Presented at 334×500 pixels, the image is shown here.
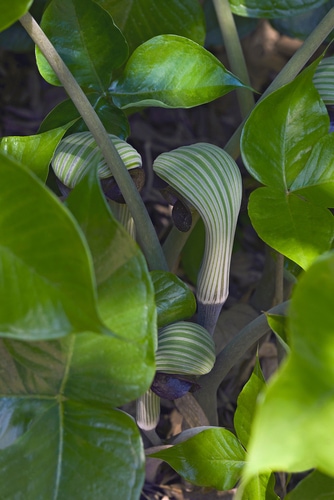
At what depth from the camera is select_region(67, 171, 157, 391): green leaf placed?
49 cm

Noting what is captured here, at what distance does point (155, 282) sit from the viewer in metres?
0.66

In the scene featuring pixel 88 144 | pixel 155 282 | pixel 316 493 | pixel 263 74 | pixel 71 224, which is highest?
pixel 71 224

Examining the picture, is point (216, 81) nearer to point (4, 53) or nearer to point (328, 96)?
point (328, 96)

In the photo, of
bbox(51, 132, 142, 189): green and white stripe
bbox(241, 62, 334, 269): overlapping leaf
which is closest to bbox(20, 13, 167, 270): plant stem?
bbox(51, 132, 142, 189): green and white stripe

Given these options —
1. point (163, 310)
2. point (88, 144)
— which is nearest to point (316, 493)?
point (163, 310)

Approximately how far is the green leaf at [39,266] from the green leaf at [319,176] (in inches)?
11.7

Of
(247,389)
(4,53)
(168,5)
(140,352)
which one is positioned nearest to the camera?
(140,352)

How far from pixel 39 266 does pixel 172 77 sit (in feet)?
1.18

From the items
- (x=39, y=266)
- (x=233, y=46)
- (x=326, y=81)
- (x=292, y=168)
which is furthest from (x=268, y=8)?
(x=39, y=266)

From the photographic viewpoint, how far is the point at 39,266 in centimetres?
45

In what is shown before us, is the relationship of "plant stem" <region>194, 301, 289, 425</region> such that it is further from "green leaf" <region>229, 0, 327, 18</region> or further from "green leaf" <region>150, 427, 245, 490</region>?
"green leaf" <region>229, 0, 327, 18</region>

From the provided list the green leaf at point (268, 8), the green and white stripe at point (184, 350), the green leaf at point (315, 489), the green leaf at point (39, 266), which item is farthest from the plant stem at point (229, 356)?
the green leaf at point (268, 8)

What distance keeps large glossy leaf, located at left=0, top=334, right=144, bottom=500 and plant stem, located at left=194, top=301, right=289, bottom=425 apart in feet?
0.63

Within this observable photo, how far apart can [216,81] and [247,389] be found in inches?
13.4
